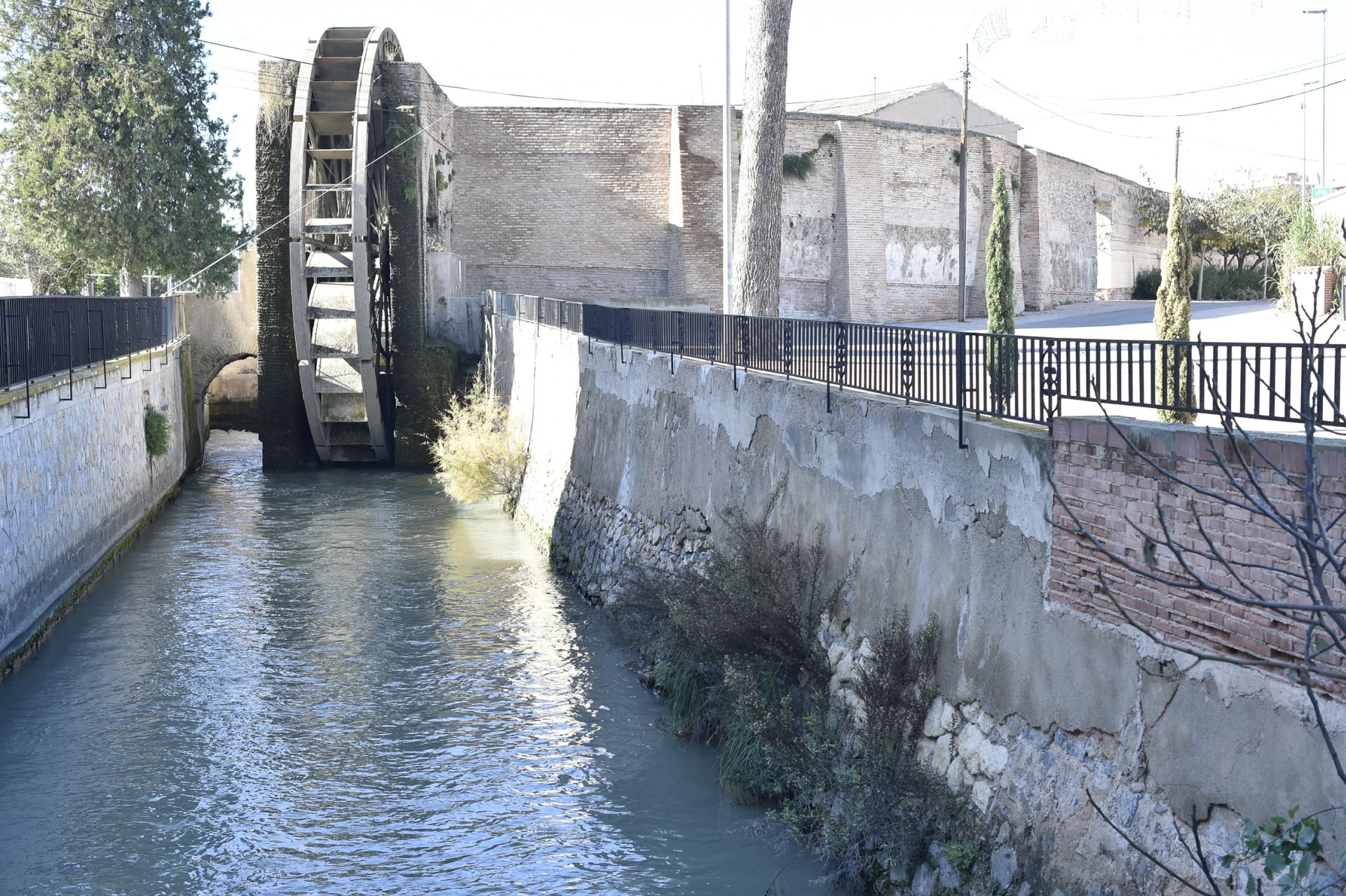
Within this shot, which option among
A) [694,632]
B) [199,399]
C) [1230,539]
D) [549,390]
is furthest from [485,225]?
[1230,539]

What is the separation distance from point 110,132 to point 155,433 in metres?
10.0

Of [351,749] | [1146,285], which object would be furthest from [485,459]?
[1146,285]

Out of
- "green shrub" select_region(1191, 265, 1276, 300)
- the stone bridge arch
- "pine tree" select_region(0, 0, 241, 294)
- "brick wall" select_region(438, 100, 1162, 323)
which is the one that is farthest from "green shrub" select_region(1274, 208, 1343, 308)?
"pine tree" select_region(0, 0, 241, 294)

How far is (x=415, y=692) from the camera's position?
11656mm

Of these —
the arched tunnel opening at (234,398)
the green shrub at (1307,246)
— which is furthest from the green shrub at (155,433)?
the green shrub at (1307,246)

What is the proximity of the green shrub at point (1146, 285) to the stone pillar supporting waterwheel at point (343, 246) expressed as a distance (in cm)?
2663

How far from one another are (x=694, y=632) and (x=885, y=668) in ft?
7.23

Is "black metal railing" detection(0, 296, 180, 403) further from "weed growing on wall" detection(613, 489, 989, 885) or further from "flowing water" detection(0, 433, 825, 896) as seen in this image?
"weed growing on wall" detection(613, 489, 989, 885)

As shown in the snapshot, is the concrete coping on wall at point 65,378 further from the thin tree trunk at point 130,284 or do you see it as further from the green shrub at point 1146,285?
the green shrub at point 1146,285

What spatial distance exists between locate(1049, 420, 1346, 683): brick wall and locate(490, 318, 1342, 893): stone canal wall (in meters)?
0.09

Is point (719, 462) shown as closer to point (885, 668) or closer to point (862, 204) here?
point (885, 668)

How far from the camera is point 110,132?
27531mm

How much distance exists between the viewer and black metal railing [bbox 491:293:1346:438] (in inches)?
214

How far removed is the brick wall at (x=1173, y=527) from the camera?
514 cm
